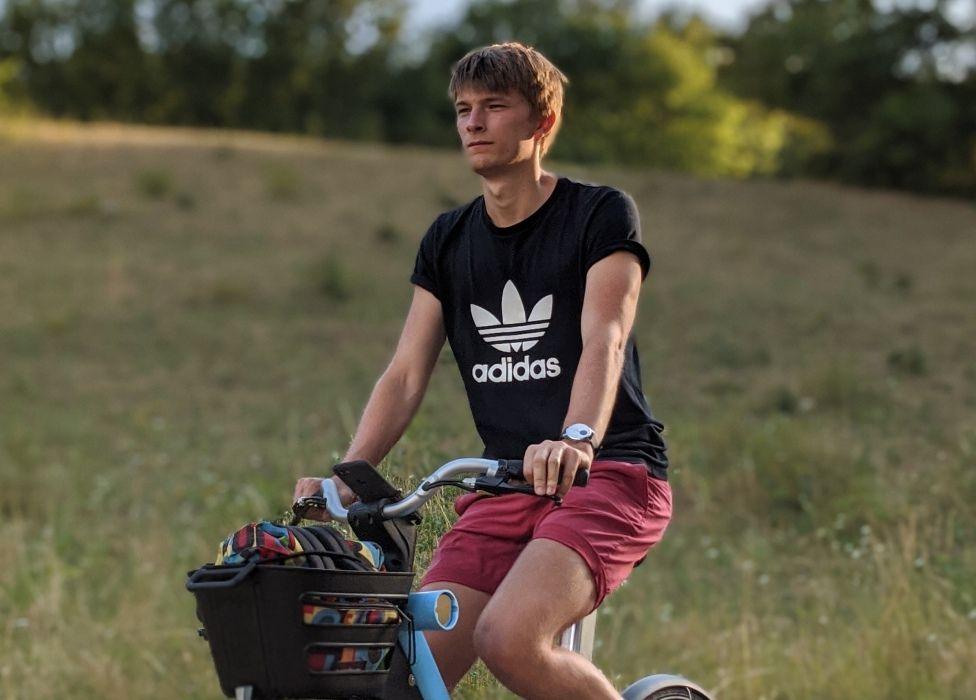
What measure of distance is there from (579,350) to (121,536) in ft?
21.6

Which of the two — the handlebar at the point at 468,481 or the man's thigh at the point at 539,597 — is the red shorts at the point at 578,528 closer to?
the man's thigh at the point at 539,597

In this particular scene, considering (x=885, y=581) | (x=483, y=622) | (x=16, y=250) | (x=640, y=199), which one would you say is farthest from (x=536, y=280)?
(x=640, y=199)

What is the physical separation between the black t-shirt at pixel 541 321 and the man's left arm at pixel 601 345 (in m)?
0.05

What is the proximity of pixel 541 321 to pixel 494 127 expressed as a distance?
0.46 meters

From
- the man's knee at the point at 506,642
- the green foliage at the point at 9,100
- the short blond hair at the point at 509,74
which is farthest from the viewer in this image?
the green foliage at the point at 9,100

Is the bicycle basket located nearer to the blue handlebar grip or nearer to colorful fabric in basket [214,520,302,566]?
colorful fabric in basket [214,520,302,566]

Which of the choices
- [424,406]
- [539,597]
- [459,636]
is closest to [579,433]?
[539,597]

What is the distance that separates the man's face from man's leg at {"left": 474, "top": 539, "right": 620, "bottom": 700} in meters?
0.89

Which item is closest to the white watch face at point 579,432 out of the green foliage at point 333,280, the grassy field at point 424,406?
the grassy field at point 424,406

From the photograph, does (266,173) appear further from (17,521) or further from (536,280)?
(536,280)

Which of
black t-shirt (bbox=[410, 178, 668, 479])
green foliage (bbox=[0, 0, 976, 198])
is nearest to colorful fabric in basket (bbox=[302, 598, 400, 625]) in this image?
black t-shirt (bbox=[410, 178, 668, 479])

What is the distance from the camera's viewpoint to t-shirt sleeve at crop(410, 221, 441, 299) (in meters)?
3.57

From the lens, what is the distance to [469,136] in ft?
10.8

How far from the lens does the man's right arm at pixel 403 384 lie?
3.50m
